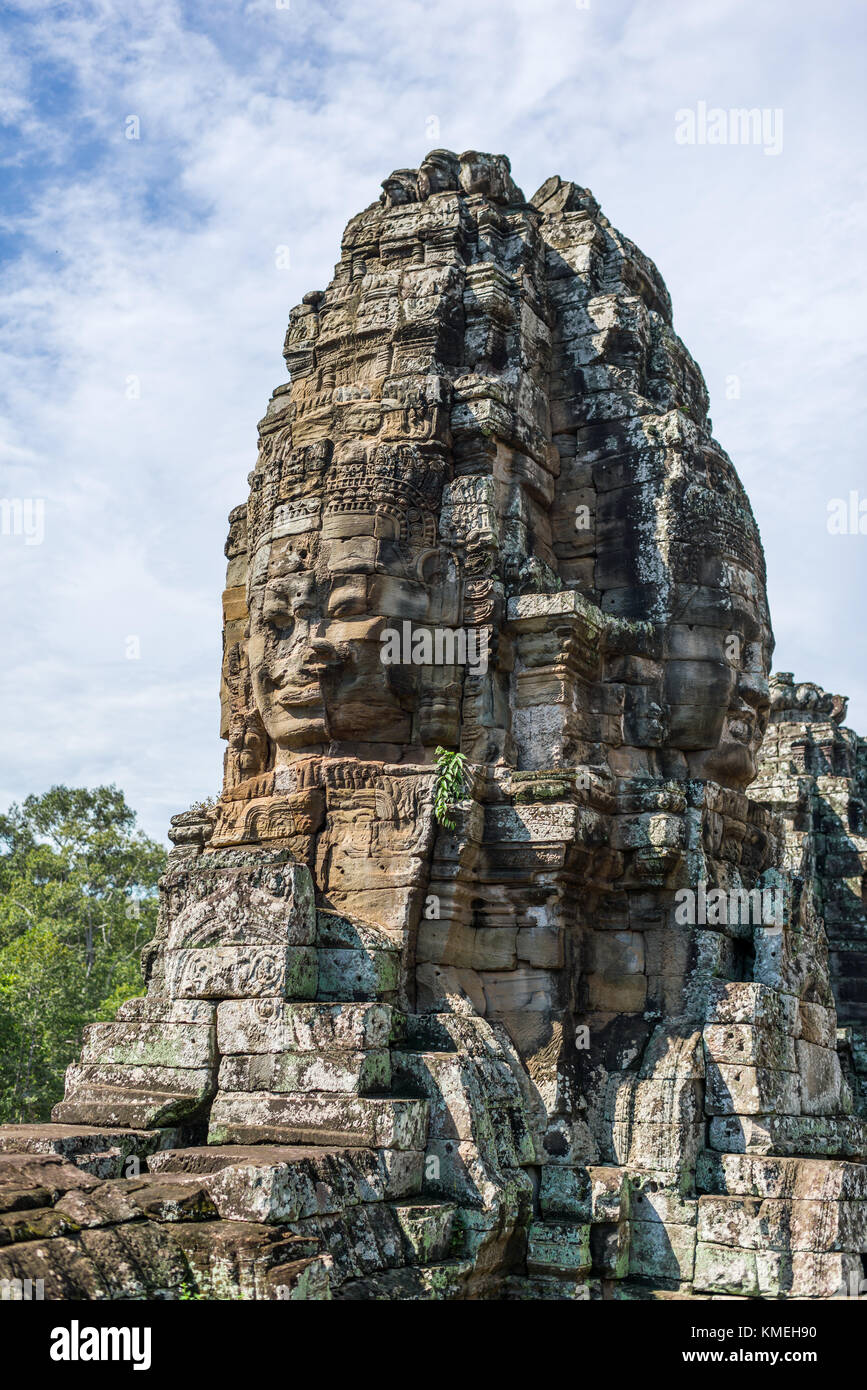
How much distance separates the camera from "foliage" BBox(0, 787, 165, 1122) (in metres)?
23.7

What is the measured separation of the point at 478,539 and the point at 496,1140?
15.4 ft

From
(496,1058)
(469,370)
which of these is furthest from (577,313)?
(496,1058)

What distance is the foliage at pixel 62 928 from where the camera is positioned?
77.9 feet

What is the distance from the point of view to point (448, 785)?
9.84 m

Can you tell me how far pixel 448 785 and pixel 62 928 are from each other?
71.6 ft
